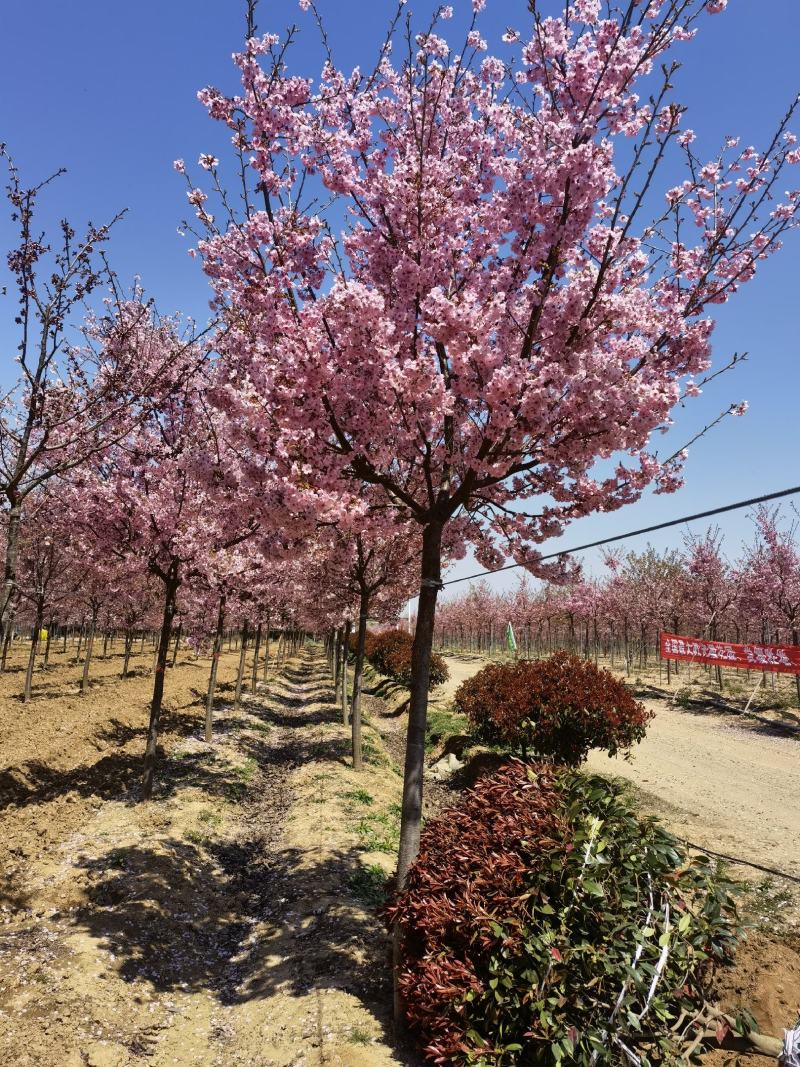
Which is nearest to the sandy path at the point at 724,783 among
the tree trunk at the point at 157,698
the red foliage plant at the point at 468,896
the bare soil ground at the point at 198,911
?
the bare soil ground at the point at 198,911

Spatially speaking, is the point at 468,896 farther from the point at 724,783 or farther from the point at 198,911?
the point at 724,783

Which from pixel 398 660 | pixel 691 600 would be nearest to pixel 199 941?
pixel 398 660

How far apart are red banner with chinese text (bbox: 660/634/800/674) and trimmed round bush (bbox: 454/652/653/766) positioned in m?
13.4

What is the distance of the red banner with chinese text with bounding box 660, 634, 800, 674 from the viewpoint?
20703 mm

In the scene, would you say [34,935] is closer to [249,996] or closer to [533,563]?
[249,996]

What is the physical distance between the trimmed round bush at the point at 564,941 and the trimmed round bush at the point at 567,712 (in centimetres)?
551

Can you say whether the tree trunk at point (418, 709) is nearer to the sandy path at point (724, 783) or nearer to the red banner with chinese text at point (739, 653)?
the sandy path at point (724, 783)

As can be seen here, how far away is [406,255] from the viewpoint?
5.39m

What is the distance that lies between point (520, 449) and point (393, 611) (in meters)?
15.0

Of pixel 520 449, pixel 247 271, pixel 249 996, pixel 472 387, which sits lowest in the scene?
pixel 249 996

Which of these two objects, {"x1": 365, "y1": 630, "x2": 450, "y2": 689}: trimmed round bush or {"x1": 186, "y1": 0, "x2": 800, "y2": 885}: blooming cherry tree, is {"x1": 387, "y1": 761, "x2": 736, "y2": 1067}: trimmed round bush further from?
{"x1": 365, "y1": 630, "x2": 450, "y2": 689}: trimmed round bush

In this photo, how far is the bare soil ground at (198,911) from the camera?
15.7 feet

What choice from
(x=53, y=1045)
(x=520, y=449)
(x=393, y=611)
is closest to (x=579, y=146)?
(x=520, y=449)

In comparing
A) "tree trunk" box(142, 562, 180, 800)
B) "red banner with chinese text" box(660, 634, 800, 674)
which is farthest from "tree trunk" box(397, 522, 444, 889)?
"red banner with chinese text" box(660, 634, 800, 674)
